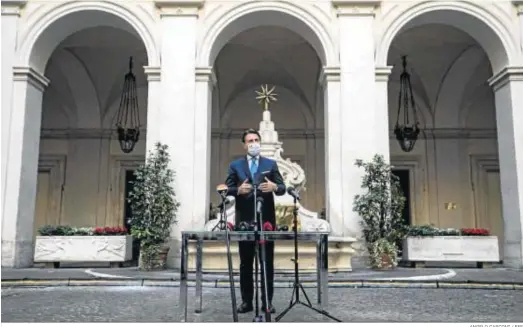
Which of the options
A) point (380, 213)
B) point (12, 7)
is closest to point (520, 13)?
point (380, 213)

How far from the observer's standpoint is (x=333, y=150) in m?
11.7

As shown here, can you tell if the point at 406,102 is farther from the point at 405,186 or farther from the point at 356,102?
the point at 356,102

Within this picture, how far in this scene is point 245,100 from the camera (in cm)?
1852

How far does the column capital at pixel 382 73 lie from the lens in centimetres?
1193

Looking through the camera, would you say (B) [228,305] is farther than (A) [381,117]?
No

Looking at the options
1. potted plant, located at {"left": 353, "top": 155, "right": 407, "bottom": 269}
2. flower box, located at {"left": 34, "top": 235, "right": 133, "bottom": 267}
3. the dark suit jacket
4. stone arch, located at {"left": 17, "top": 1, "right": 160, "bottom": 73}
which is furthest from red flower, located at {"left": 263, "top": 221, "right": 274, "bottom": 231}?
stone arch, located at {"left": 17, "top": 1, "right": 160, "bottom": 73}

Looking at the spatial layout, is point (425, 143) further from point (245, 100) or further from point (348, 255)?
point (348, 255)

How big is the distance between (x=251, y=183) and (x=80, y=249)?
8.37m

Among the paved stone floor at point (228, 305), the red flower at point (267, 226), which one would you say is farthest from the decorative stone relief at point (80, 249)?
the red flower at point (267, 226)

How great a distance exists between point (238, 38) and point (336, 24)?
12.8 feet

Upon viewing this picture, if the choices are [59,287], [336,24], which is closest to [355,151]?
[336,24]

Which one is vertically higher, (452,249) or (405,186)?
(405,186)

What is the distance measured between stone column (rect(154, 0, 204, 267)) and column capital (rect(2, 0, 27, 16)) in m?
3.30

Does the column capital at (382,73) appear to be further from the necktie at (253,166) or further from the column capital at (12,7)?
the column capital at (12,7)
